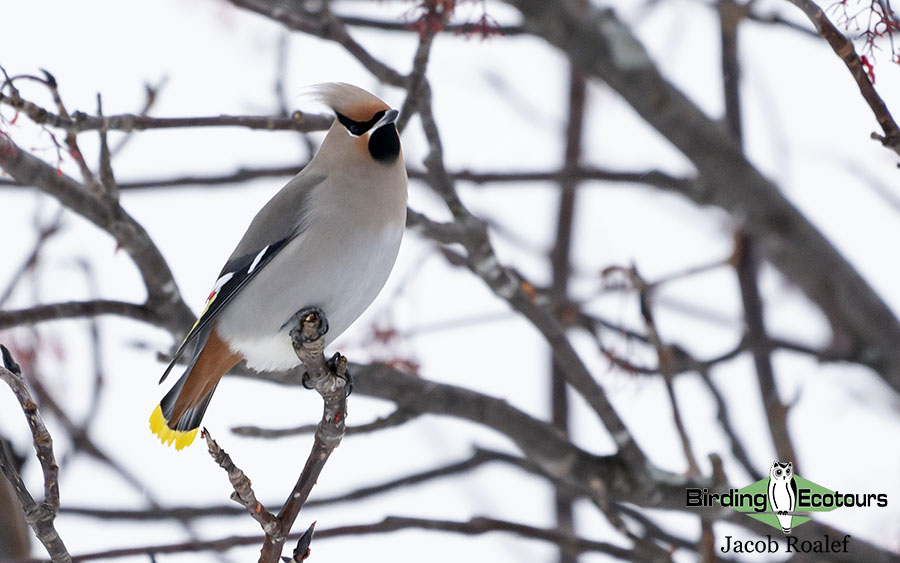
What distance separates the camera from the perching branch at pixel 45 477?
1882mm

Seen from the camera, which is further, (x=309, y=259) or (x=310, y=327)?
(x=309, y=259)

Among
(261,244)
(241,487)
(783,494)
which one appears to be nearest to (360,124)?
(261,244)

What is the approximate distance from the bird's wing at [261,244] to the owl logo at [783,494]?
5.17 ft

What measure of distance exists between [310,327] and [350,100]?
3.25 feet

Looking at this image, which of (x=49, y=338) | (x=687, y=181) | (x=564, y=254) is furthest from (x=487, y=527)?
(x=49, y=338)

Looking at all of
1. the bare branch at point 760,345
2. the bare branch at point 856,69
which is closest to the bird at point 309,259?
the bare branch at point 760,345

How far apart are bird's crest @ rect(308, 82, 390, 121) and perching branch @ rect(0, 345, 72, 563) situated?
5.32 feet

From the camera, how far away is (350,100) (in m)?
3.39

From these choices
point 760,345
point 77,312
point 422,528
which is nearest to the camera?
point 422,528

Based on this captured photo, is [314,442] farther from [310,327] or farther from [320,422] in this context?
[310,327]

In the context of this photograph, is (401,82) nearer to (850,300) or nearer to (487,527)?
(487,527)

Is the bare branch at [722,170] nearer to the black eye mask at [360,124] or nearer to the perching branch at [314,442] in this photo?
the black eye mask at [360,124]

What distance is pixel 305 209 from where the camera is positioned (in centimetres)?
322

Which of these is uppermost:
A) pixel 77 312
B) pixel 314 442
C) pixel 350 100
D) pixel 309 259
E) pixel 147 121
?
pixel 350 100
